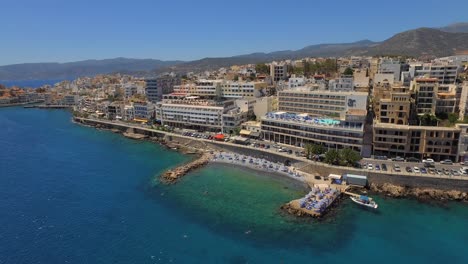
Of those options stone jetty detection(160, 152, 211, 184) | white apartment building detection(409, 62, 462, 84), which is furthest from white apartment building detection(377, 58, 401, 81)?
stone jetty detection(160, 152, 211, 184)

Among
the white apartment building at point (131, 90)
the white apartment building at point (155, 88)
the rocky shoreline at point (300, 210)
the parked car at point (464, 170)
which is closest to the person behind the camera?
the rocky shoreline at point (300, 210)

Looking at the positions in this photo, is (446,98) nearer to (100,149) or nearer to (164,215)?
(164,215)

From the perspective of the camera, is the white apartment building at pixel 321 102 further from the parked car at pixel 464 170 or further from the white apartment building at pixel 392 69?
the white apartment building at pixel 392 69

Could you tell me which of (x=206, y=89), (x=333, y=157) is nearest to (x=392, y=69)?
(x=333, y=157)

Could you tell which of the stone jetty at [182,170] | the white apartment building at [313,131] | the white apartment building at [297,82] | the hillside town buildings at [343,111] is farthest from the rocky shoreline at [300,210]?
the white apartment building at [297,82]

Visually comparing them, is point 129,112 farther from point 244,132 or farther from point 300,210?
point 300,210
